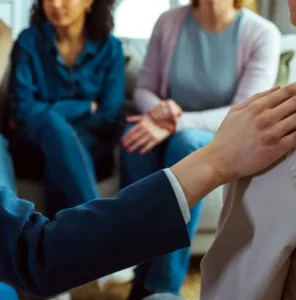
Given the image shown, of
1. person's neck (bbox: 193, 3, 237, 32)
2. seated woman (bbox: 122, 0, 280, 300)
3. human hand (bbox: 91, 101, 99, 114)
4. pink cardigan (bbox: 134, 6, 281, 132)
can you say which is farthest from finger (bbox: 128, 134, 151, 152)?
person's neck (bbox: 193, 3, 237, 32)

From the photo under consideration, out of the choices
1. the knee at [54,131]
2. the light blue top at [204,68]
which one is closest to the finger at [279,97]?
the knee at [54,131]

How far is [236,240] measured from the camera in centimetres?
66

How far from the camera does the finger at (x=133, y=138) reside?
178 centimetres

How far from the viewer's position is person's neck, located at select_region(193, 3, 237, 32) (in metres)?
1.95

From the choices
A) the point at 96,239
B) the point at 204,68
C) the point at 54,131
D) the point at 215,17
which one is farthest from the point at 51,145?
the point at 96,239

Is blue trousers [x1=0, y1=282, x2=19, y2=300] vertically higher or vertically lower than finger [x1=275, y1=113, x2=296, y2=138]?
lower

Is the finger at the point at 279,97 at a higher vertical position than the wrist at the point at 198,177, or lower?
higher

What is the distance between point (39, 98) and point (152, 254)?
1432 mm

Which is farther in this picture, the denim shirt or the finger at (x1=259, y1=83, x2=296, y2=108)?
the denim shirt

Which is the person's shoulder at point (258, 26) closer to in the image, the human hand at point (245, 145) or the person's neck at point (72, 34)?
the person's neck at point (72, 34)

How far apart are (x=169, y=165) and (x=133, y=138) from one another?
15 cm

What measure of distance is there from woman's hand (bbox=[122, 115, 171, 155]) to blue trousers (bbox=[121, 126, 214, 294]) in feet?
0.08

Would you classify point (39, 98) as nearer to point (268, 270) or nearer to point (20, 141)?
point (20, 141)

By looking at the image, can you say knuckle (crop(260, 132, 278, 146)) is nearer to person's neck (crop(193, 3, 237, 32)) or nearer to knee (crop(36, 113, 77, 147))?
knee (crop(36, 113, 77, 147))
